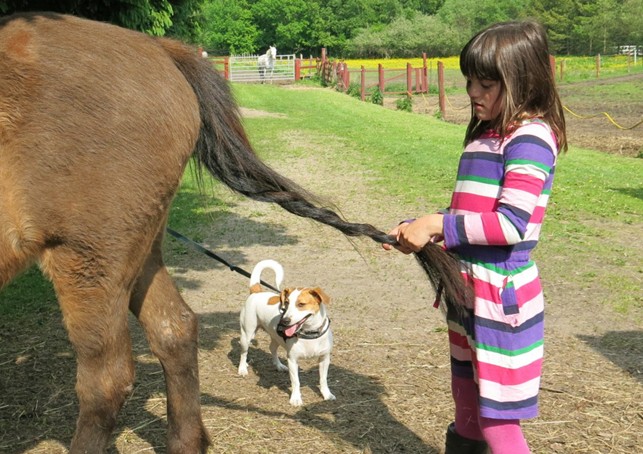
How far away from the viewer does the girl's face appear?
2709 mm

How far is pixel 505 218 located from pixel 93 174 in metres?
1.62

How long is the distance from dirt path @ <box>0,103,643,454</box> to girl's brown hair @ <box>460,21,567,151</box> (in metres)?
1.00

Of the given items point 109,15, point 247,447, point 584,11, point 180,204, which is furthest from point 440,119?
point 584,11

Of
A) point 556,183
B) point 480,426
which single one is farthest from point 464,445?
point 556,183

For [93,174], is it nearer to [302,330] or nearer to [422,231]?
[422,231]

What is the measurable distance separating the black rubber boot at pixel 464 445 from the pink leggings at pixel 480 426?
2 centimetres

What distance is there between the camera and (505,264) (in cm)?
271

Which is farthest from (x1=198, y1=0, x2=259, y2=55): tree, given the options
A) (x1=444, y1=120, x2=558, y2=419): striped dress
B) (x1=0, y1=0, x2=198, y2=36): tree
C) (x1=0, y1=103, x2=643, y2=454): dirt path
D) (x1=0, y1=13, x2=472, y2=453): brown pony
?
(x1=444, y1=120, x2=558, y2=419): striped dress

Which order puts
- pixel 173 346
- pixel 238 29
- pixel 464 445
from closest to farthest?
pixel 464 445 < pixel 173 346 < pixel 238 29

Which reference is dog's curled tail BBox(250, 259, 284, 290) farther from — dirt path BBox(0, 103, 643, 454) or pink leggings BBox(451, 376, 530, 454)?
pink leggings BBox(451, 376, 530, 454)

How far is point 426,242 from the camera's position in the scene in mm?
2783

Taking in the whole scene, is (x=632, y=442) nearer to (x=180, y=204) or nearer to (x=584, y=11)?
(x=180, y=204)

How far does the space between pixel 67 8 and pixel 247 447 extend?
2.95 metres

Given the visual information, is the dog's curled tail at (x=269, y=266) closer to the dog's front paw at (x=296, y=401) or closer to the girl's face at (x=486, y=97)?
the dog's front paw at (x=296, y=401)
